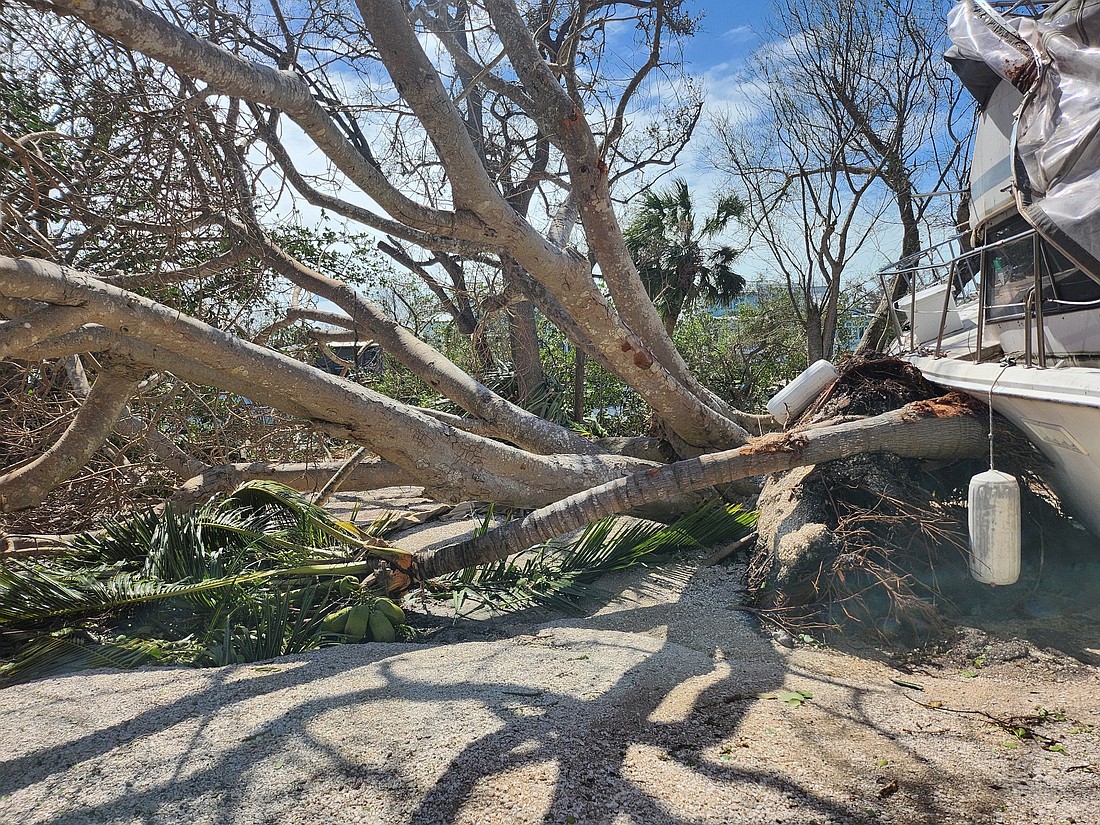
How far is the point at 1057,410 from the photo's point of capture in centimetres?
330

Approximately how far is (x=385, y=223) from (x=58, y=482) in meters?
2.89

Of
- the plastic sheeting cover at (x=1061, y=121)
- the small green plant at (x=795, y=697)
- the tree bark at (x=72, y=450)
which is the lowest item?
the small green plant at (x=795, y=697)

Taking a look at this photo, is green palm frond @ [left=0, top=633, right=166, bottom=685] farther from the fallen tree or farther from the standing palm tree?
the standing palm tree

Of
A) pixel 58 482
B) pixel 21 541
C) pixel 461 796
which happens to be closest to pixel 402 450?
pixel 58 482

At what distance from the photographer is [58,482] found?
4.81 m

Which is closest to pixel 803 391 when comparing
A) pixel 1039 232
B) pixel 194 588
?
pixel 1039 232

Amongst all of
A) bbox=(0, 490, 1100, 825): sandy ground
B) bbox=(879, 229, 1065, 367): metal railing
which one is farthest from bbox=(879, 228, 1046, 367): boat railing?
bbox=(0, 490, 1100, 825): sandy ground

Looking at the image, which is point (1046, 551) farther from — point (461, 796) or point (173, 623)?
point (173, 623)

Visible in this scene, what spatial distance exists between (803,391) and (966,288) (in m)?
2.16

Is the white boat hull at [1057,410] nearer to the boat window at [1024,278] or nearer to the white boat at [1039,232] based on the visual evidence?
the white boat at [1039,232]

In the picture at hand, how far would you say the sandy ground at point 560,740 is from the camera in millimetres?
2236

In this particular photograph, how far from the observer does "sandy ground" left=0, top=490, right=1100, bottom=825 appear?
224cm

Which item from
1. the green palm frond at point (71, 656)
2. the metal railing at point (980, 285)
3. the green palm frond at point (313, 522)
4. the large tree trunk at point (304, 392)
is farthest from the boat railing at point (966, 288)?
the green palm frond at point (71, 656)

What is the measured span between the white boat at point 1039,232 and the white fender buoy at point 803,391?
0.66 m
